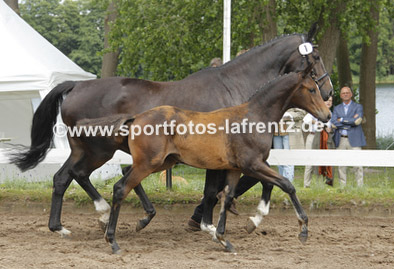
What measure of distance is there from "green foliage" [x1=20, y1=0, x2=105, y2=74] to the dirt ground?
28.2 meters

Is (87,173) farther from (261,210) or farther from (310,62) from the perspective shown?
(310,62)

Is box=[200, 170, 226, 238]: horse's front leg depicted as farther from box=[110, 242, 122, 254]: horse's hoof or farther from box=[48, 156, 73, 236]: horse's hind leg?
box=[48, 156, 73, 236]: horse's hind leg

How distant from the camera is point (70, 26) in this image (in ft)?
131

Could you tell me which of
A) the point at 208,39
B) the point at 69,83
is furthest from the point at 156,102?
the point at 208,39

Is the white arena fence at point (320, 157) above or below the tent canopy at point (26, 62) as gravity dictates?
below

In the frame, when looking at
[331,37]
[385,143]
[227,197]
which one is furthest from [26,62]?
[385,143]

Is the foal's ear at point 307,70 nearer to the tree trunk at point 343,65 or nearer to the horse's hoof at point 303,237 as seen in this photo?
the horse's hoof at point 303,237

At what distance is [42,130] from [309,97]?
3165mm

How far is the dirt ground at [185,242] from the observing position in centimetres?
489

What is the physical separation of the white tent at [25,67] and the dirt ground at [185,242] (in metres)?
3.02

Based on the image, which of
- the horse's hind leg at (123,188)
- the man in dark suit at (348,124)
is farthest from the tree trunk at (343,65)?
the horse's hind leg at (123,188)

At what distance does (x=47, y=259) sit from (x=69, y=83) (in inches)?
93.4

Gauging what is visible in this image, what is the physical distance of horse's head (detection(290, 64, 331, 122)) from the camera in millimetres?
5652

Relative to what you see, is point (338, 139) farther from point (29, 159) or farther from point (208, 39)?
point (208, 39)
